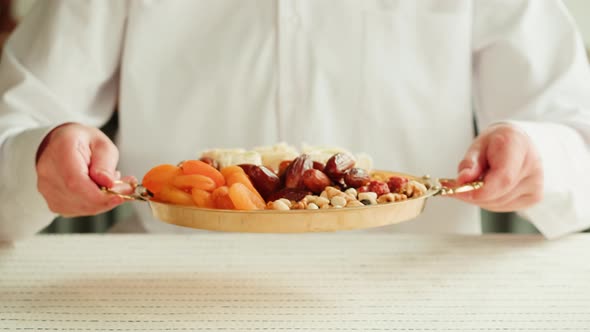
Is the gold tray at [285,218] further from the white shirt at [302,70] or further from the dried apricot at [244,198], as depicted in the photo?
the white shirt at [302,70]

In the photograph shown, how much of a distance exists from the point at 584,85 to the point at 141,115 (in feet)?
2.27

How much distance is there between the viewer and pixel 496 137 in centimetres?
80

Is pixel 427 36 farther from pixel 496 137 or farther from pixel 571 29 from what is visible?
pixel 496 137

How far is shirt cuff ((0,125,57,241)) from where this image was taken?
872 millimetres

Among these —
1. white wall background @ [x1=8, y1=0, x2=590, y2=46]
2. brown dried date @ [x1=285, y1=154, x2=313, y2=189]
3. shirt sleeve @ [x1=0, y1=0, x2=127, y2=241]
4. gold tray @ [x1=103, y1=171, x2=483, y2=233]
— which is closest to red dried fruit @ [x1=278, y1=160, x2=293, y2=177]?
brown dried date @ [x1=285, y1=154, x2=313, y2=189]

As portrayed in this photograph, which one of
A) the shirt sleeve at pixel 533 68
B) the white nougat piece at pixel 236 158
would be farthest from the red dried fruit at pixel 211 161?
the shirt sleeve at pixel 533 68

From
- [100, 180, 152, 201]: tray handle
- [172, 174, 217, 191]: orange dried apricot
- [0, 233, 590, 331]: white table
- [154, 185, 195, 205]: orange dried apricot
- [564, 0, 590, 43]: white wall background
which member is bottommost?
[0, 233, 590, 331]: white table

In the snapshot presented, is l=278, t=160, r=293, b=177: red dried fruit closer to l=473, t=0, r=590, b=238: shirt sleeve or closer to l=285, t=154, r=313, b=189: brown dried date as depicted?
l=285, t=154, r=313, b=189: brown dried date

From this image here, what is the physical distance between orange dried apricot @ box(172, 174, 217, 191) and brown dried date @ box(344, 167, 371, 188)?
129mm

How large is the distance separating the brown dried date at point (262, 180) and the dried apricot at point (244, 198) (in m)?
0.03

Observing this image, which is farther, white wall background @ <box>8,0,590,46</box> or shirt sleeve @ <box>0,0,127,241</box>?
white wall background @ <box>8,0,590,46</box>

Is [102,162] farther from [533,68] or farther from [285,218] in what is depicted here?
[533,68]

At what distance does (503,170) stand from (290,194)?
270 millimetres

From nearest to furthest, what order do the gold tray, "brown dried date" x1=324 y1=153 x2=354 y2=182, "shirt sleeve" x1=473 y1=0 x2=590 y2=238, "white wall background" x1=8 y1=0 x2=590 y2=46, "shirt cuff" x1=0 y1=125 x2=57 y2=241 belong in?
the gold tray → "brown dried date" x1=324 y1=153 x2=354 y2=182 → "shirt cuff" x1=0 y1=125 x2=57 y2=241 → "shirt sleeve" x1=473 y1=0 x2=590 y2=238 → "white wall background" x1=8 y1=0 x2=590 y2=46
